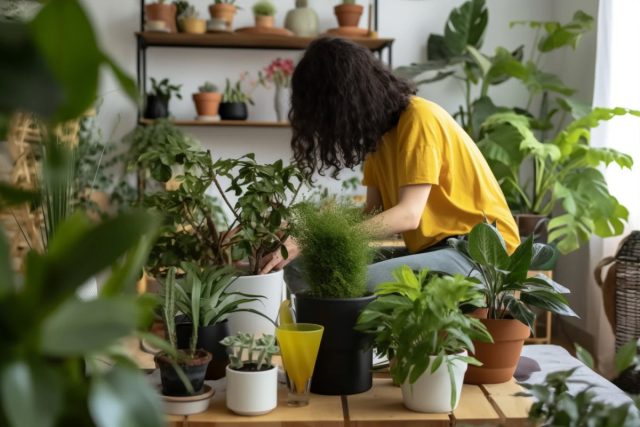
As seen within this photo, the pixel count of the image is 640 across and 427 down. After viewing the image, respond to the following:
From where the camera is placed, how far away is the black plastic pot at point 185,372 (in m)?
1.33

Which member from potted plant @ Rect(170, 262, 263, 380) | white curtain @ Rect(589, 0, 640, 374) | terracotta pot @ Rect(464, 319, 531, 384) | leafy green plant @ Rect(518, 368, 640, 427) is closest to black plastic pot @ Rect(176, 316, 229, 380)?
potted plant @ Rect(170, 262, 263, 380)

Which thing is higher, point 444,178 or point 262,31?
point 262,31

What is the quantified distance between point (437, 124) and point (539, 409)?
62.3 inches

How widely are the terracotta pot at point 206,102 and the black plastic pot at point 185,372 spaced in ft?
10.2

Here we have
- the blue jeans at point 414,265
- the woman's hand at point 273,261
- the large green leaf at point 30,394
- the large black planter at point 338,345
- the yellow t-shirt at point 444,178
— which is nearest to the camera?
the large green leaf at point 30,394

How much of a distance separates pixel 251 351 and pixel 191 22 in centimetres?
322

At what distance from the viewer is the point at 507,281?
154cm

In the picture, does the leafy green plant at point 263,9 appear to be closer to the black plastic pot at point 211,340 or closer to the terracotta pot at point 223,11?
the terracotta pot at point 223,11

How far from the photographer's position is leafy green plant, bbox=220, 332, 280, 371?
1.36 metres

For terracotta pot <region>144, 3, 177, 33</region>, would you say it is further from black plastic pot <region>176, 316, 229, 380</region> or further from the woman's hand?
black plastic pot <region>176, 316, 229, 380</region>

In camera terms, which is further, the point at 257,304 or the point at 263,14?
the point at 263,14

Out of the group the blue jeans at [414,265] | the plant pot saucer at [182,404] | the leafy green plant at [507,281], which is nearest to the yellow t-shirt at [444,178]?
the blue jeans at [414,265]

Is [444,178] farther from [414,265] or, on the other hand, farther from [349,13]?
[349,13]

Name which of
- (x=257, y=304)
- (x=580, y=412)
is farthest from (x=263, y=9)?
(x=580, y=412)
